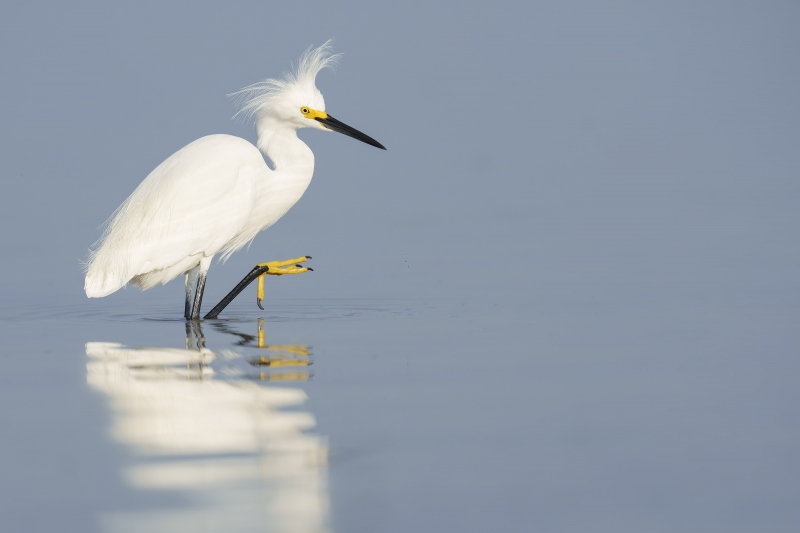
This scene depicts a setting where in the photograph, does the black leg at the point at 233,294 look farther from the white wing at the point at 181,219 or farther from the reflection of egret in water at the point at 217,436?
the reflection of egret in water at the point at 217,436

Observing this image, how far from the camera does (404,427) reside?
15.7 feet

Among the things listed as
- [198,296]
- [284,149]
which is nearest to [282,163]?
[284,149]

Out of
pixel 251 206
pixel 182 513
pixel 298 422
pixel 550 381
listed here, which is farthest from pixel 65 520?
pixel 251 206

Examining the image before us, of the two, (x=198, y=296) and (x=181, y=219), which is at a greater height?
(x=181, y=219)

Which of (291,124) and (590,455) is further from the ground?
(291,124)

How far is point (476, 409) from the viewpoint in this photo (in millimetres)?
5191

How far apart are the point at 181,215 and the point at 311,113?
1.44 m

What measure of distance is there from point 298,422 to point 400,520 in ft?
4.49

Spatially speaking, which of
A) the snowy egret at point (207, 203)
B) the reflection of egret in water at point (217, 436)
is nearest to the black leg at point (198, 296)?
the snowy egret at point (207, 203)

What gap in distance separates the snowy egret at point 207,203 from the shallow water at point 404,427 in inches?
31.2

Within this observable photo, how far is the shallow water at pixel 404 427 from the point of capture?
3.65 meters

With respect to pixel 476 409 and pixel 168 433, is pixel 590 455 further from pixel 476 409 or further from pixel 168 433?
pixel 168 433

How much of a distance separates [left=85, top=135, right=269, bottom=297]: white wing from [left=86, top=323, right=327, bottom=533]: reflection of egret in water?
1.76 meters

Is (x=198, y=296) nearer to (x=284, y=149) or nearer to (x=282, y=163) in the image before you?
(x=282, y=163)
